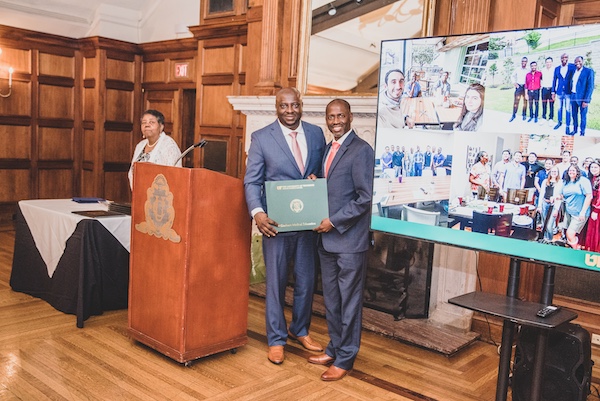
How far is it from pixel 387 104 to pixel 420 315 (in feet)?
5.92

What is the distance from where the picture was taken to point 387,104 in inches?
108

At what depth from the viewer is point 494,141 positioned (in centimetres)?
234

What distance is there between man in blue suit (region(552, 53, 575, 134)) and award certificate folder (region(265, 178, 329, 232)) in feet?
4.01

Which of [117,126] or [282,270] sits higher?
[117,126]

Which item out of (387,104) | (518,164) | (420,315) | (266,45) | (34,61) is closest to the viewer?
(518,164)

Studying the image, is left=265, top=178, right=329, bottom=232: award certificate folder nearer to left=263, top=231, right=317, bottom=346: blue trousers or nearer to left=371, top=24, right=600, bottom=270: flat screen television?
left=263, top=231, right=317, bottom=346: blue trousers

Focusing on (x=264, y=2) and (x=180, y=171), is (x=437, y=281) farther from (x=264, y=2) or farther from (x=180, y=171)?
(x=264, y=2)

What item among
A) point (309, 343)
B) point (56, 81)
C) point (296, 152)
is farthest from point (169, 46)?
point (309, 343)

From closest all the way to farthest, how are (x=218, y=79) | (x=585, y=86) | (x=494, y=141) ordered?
(x=585, y=86)
(x=494, y=141)
(x=218, y=79)

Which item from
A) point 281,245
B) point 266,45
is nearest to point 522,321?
point 281,245

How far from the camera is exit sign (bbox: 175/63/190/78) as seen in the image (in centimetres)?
702

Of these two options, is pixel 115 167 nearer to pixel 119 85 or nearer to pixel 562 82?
pixel 119 85

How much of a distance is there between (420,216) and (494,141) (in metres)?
0.48

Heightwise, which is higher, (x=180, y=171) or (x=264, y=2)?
(x=264, y=2)
